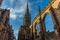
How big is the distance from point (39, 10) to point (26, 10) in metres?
17.7

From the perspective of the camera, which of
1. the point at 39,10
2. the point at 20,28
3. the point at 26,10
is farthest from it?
the point at 26,10

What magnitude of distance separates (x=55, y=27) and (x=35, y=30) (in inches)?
382

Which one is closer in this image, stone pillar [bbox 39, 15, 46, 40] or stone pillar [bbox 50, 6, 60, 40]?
stone pillar [bbox 50, 6, 60, 40]

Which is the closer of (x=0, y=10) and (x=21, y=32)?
(x=0, y=10)

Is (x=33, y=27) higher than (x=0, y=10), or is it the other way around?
(x=0, y=10)

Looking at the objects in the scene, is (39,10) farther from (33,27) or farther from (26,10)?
(26,10)

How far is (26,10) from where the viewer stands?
148ft

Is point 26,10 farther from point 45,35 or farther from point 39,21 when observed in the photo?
point 45,35

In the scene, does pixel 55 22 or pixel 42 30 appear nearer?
pixel 55 22

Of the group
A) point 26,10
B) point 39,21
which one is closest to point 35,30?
point 39,21

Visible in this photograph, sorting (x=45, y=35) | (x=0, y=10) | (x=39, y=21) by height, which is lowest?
(x=45, y=35)

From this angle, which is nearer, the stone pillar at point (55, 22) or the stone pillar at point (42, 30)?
Answer: the stone pillar at point (55, 22)

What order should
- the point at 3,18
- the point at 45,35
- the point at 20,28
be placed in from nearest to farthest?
the point at 45,35, the point at 3,18, the point at 20,28

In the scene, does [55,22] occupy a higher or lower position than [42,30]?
higher
